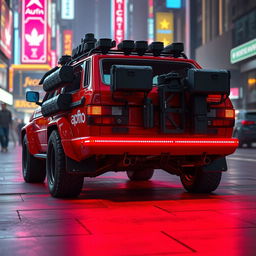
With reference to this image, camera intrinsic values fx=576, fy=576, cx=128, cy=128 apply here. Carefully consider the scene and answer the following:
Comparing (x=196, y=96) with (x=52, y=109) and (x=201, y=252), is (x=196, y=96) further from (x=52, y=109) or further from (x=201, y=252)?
(x=201, y=252)

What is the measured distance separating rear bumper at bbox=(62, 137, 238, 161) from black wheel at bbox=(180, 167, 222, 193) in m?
0.59

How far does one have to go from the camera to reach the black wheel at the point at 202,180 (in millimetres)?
7113

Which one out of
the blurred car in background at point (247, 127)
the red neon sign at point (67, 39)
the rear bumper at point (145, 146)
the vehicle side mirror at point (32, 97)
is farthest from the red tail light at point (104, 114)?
the red neon sign at point (67, 39)

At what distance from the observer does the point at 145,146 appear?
620cm

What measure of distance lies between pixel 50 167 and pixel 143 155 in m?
1.32

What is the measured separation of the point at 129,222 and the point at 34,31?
69.4 meters

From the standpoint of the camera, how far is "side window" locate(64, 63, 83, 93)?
6848 mm

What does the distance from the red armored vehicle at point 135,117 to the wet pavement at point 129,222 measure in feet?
1.38

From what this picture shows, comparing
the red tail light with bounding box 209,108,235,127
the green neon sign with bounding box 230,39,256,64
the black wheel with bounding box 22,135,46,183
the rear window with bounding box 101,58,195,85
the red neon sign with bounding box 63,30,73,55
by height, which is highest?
the red neon sign with bounding box 63,30,73,55

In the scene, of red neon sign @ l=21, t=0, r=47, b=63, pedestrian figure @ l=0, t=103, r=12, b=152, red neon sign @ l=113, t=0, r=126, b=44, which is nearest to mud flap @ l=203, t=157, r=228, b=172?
pedestrian figure @ l=0, t=103, r=12, b=152

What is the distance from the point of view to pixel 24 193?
289 inches

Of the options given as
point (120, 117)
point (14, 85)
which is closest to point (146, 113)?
point (120, 117)

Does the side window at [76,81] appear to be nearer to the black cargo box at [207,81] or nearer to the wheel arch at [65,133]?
the wheel arch at [65,133]

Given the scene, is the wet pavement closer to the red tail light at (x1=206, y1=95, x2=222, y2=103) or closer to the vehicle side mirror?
the red tail light at (x1=206, y1=95, x2=222, y2=103)
